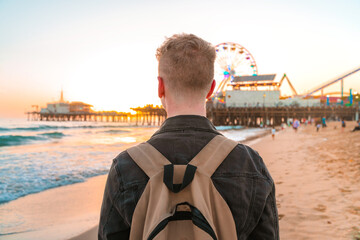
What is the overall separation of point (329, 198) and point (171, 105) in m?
4.67

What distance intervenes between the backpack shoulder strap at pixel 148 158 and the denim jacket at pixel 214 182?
0.09 feet

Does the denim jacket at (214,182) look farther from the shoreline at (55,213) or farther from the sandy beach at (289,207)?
the shoreline at (55,213)

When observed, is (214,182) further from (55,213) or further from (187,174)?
(55,213)

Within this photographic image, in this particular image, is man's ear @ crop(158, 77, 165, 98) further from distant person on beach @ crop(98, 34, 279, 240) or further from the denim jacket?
the denim jacket

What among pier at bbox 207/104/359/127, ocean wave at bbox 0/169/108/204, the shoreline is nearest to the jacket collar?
the shoreline

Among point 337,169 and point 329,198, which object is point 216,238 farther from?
point 337,169

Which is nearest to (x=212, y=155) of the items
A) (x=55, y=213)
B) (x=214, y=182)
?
(x=214, y=182)

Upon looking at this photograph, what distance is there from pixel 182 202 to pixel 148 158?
227 mm

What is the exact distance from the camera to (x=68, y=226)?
423cm

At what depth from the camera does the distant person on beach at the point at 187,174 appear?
0.98 meters

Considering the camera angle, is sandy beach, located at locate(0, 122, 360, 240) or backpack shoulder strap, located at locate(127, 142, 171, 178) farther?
sandy beach, located at locate(0, 122, 360, 240)

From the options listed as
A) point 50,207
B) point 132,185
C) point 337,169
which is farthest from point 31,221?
point 337,169

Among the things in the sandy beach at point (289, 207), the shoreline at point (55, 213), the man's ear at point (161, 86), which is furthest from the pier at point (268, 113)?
the man's ear at point (161, 86)

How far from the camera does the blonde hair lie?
1.21 m
